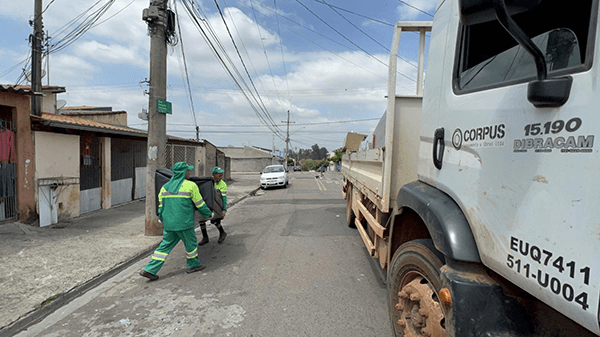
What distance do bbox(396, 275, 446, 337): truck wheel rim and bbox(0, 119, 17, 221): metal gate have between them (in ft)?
24.9

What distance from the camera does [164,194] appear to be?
4367mm

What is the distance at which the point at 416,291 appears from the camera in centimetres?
200

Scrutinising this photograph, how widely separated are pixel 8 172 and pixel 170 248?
4.46 m

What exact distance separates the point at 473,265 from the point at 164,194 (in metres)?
3.89

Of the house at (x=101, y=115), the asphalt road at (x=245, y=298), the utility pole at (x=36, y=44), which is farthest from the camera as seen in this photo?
the house at (x=101, y=115)

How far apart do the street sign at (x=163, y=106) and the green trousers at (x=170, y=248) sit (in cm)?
327

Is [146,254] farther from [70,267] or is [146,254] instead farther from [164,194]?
[164,194]

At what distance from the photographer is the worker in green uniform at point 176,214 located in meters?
4.28

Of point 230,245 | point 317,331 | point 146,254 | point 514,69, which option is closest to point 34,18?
Result: point 146,254

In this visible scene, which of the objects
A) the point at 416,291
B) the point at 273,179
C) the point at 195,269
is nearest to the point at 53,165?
the point at 195,269

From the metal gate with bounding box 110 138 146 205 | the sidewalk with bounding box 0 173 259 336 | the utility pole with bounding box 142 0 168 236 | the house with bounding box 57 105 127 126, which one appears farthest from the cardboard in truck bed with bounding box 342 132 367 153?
the house with bounding box 57 105 127 126

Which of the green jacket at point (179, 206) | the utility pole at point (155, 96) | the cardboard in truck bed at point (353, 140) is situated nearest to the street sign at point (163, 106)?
the utility pole at point (155, 96)

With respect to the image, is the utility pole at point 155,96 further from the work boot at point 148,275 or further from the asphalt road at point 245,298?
the work boot at point 148,275

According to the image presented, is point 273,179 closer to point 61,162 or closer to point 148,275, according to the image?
point 61,162
